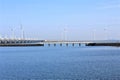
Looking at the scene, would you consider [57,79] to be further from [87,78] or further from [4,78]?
[4,78]

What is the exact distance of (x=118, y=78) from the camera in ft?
147

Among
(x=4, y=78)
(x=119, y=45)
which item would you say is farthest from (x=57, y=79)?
(x=119, y=45)

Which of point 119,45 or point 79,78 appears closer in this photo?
point 79,78

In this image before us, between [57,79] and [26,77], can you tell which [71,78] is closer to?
[57,79]

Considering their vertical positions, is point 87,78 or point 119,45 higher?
point 87,78

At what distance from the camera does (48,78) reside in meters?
45.7

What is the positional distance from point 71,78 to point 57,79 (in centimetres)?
241

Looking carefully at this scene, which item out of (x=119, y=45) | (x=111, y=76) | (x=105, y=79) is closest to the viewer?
(x=105, y=79)

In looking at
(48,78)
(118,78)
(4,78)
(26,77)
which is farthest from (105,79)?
(4,78)

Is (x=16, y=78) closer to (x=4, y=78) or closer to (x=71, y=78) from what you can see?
(x=4, y=78)

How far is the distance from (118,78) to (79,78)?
5.37 meters

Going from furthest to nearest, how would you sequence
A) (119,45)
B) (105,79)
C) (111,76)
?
(119,45) → (111,76) → (105,79)

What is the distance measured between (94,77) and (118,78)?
3399 millimetres

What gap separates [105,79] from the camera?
145ft
